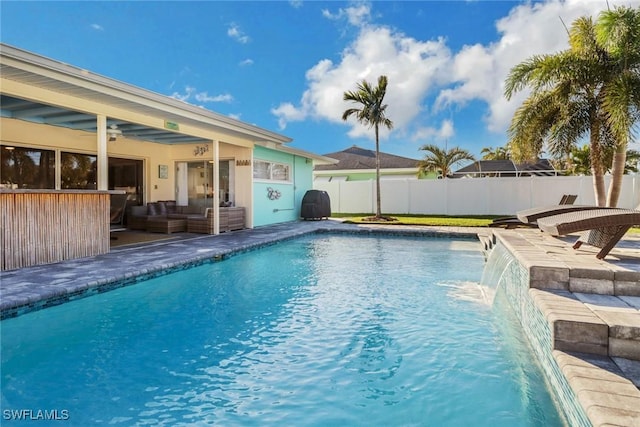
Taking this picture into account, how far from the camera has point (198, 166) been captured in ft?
46.1

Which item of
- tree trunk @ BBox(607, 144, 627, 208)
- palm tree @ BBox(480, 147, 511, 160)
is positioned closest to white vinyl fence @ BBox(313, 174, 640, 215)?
tree trunk @ BBox(607, 144, 627, 208)

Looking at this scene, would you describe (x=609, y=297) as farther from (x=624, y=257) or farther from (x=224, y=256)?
(x=224, y=256)

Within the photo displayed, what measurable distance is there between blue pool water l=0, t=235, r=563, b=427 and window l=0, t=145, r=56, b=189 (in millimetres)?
6050

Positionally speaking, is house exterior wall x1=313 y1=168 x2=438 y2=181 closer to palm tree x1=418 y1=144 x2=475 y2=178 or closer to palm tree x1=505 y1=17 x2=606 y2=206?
palm tree x1=418 y1=144 x2=475 y2=178

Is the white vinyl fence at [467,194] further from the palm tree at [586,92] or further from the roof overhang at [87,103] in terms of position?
the roof overhang at [87,103]

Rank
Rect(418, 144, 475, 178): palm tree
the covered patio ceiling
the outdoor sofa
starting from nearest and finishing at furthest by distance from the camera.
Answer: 1. the covered patio ceiling
2. the outdoor sofa
3. Rect(418, 144, 475, 178): palm tree

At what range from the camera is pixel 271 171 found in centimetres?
1477

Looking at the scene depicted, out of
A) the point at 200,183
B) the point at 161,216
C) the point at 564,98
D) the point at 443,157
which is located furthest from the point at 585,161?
the point at 161,216

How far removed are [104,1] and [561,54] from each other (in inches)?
544

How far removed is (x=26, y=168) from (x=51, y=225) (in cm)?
423

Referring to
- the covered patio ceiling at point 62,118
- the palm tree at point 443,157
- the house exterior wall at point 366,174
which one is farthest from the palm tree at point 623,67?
the house exterior wall at point 366,174

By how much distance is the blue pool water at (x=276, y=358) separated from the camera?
9.37 feet

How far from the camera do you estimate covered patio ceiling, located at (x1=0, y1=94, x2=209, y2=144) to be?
304 inches

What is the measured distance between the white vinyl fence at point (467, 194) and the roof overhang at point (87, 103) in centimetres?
997
